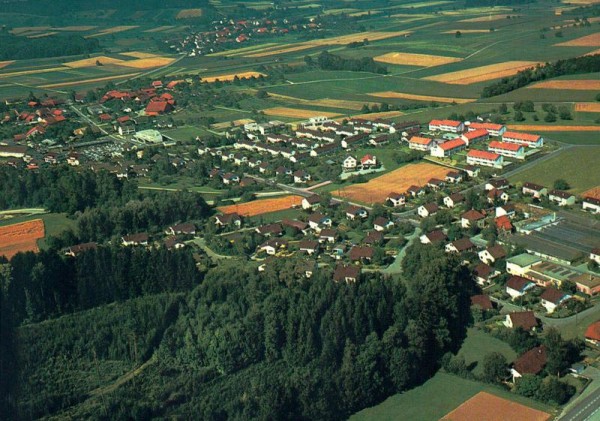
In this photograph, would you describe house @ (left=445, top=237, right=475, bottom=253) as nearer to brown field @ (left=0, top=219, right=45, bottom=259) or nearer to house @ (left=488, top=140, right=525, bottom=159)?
house @ (left=488, top=140, right=525, bottom=159)

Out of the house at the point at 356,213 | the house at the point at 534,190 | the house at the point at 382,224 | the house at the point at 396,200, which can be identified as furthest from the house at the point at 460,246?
the house at the point at 534,190

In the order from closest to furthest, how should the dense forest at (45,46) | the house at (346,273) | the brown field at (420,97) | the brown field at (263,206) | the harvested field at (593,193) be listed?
the house at (346,273)
the harvested field at (593,193)
the brown field at (263,206)
the brown field at (420,97)
the dense forest at (45,46)

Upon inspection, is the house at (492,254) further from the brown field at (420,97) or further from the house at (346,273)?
the brown field at (420,97)

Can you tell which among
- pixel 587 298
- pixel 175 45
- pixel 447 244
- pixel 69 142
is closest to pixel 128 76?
pixel 175 45

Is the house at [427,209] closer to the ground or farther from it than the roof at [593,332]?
closer to the ground

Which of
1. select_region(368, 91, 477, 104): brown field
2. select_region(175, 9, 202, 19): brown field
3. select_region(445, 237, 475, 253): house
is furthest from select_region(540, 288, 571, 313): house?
select_region(175, 9, 202, 19): brown field

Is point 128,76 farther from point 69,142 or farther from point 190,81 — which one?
point 69,142

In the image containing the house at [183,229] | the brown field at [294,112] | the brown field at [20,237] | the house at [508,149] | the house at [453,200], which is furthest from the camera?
the brown field at [294,112]

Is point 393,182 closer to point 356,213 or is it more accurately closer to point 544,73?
point 356,213

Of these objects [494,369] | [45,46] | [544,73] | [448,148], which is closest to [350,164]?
[448,148]
